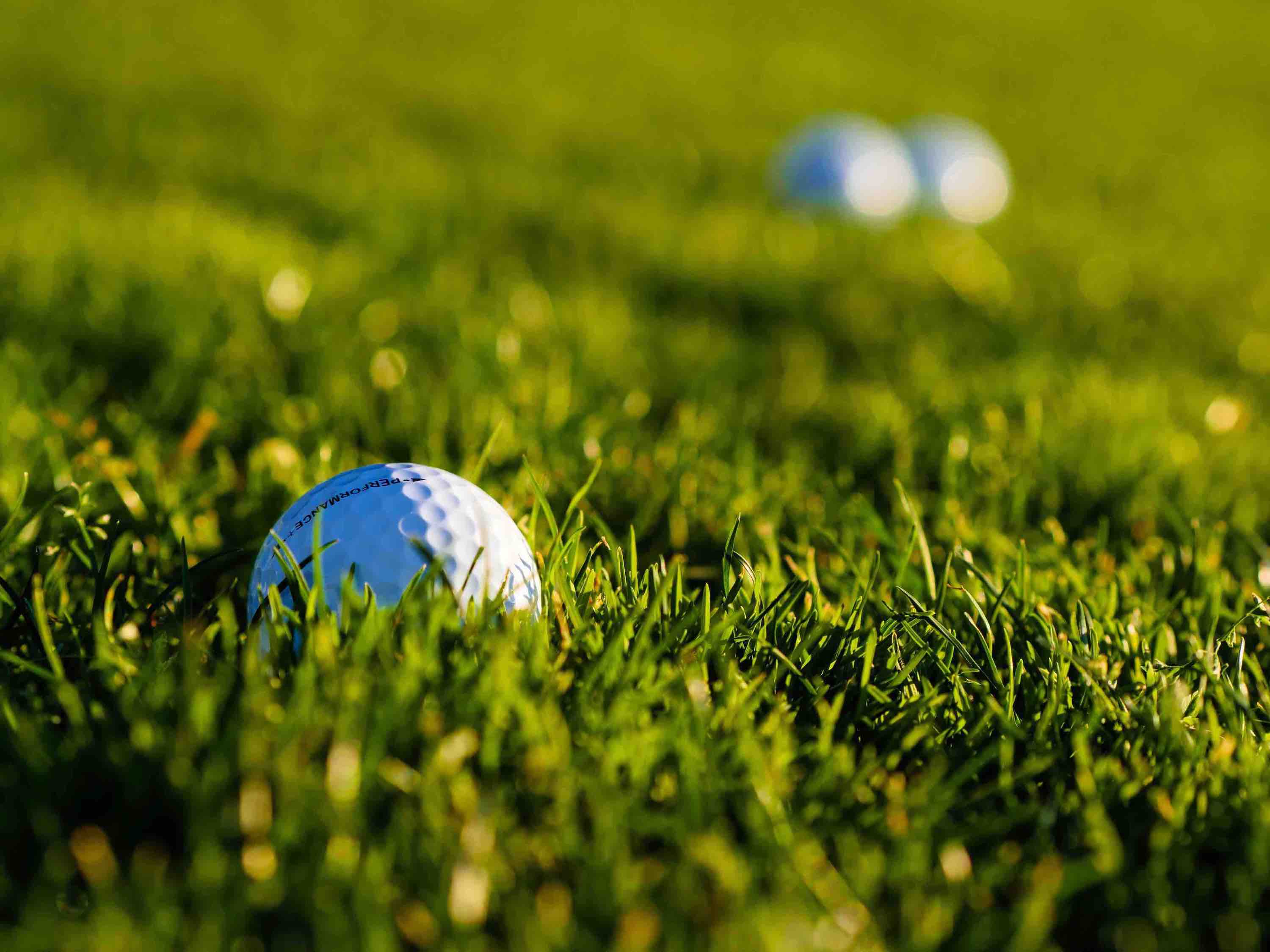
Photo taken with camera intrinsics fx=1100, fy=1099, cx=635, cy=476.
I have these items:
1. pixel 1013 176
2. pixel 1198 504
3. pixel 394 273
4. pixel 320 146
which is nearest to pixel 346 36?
pixel 320 146

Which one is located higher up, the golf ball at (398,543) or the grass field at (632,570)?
the golf ball at (398,543)

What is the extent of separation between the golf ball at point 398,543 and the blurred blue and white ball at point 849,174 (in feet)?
13.6

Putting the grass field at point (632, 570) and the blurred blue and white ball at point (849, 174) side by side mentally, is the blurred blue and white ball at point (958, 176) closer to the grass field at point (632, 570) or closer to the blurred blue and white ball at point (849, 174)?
the blurred blue and white ball at point (849, 174)

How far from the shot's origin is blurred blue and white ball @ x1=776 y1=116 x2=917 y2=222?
18.2 ft

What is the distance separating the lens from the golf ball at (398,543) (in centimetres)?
168

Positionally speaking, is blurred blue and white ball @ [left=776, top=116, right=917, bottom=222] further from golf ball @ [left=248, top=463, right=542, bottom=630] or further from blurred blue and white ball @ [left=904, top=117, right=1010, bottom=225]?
golf ball @ [left=248, top=463, right=542, bottom=630]

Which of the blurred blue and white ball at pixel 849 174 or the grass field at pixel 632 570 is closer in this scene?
the grass field at pixel 632 570

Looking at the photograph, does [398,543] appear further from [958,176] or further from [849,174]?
[958,176]

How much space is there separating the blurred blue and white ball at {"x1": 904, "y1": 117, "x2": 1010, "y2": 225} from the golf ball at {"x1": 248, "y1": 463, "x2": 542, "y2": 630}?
15.8ft

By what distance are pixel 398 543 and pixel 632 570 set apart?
370mm

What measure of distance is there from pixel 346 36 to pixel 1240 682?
36.5ft

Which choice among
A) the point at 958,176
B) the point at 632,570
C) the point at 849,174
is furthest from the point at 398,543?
the point at 958,176

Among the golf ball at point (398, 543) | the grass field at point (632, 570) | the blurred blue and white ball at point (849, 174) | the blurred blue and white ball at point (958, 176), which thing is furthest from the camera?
the blurred blue and white ball at point (958, 176)

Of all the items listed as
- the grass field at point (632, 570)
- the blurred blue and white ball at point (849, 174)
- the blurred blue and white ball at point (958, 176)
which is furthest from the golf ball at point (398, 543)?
the blurred blue and white ball at point (958, 176)
